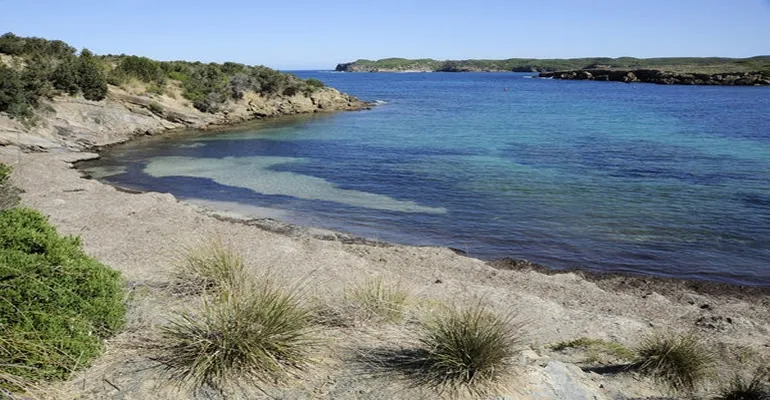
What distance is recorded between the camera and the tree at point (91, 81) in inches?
1431

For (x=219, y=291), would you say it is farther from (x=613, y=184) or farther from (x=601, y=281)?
(x=613, y=184)

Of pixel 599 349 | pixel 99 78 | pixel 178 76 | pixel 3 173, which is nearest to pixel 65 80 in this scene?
pixel 99 78

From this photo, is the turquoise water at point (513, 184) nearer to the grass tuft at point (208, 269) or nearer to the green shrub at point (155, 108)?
the green shrub at point (155, 108)

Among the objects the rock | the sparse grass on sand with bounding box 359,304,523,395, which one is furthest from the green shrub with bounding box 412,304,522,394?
the rock

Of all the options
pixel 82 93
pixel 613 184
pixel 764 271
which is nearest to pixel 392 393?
pixel 764 271

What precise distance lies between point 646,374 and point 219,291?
546 cm

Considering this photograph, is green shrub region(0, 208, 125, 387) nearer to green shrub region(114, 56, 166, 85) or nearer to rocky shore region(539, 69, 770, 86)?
green shrub region(114, 56, 166, 85)

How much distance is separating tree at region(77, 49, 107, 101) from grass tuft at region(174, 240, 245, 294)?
32.7 meters

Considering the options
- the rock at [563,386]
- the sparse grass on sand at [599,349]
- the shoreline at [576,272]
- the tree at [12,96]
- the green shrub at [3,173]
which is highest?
the tree at [12,96]

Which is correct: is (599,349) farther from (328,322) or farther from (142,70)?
(142,70)

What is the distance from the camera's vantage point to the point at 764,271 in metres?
13.9

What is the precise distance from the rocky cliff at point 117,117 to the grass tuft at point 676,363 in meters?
28.7

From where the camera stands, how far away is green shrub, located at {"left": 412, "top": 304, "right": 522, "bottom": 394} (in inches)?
222

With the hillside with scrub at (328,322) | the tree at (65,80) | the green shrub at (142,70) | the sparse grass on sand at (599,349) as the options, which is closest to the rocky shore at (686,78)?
the green shrub at (142,70)
